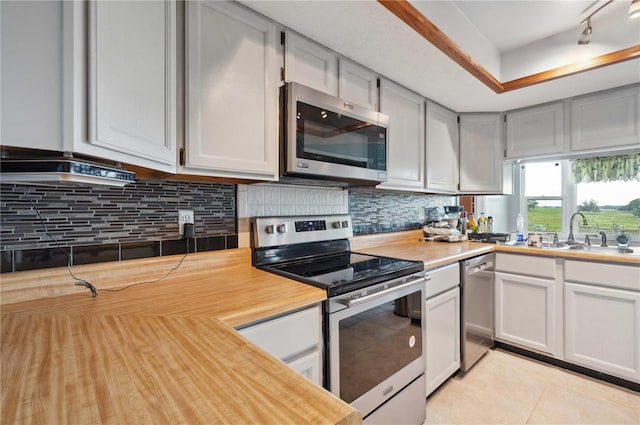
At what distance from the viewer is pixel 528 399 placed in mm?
1753

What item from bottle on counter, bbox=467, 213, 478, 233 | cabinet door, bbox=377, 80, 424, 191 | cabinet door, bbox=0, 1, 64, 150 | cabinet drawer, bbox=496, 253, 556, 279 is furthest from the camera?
bottle on counter, bbox=467, 213, 478, 233

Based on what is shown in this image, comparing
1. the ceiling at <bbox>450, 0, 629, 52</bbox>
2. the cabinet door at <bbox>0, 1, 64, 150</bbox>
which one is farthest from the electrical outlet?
the ceiling at <bbox>450, 0, 629, 52</bbox>

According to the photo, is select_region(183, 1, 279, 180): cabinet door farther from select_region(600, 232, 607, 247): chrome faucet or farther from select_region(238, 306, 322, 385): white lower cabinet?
select_region(600, 232, 607, 247): chrome faucet

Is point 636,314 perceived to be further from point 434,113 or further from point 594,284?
point 434,113

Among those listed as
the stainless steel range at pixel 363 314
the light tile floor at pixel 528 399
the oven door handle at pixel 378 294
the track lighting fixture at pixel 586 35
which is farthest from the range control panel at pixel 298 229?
the track lighting fixture at pixel 586 35

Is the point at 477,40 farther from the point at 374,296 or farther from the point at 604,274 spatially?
the point at 374,296

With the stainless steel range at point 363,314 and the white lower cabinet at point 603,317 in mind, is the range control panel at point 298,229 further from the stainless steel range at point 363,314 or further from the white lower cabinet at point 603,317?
the white lower cabinet at point 603,317

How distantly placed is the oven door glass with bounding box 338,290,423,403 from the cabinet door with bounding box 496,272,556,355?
1148 mm

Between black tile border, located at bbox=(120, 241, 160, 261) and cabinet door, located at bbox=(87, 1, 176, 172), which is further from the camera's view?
black tile border, located at bbox=(120, 241, 160, 261)

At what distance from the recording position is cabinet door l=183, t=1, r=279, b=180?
3.75ft

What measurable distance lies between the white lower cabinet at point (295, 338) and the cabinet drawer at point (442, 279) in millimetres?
823

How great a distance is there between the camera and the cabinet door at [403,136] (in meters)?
1.97

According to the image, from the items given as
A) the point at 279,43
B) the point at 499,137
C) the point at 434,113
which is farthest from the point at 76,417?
the point at 499,137

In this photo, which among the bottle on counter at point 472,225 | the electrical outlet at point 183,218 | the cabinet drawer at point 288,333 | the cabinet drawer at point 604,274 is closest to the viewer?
the cabinet drawer at point 288,333
